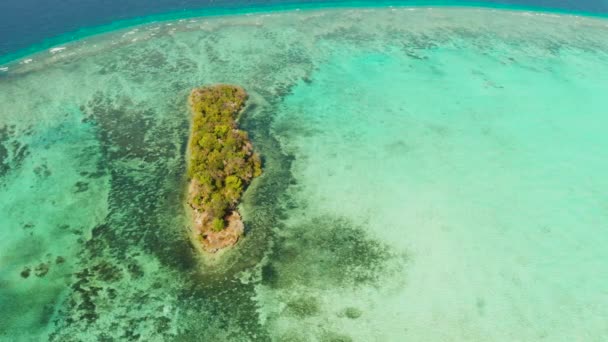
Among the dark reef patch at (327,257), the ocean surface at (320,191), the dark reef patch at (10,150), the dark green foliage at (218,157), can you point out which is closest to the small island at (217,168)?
the dark green foliage at (218,157)

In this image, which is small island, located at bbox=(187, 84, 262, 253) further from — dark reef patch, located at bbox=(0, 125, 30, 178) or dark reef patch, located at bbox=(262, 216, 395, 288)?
dark reef patch, located at bbox=(0, 125, 30, 178)

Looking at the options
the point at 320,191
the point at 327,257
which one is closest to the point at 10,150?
the point at 320,191

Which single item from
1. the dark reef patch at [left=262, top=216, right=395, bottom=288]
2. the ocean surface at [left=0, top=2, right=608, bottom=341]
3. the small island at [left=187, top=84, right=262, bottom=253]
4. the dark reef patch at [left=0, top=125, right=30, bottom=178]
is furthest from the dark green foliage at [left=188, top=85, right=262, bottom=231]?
the dark reef patch at [left=0, top=125, right=30, bottom=178]

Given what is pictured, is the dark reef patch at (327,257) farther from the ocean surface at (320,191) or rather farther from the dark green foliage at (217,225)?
the dark green foliage at (217,225)

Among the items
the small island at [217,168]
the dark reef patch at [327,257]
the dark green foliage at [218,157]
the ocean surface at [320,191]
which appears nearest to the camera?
the ocean surface at [320,191]

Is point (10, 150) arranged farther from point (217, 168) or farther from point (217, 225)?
point (217, 225)

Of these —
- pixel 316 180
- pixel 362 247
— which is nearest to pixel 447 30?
pixel 316 180
